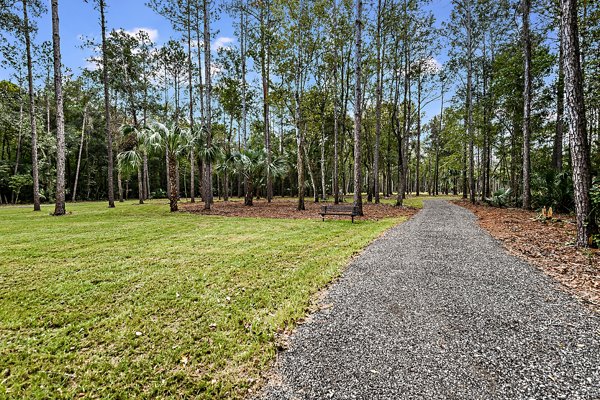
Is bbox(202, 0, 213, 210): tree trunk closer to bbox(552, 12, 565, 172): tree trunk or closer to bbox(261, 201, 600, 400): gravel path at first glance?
bbox(261, 201, 600, 400): gravel path

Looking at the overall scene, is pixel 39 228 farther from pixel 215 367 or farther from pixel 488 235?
pixel 488 235

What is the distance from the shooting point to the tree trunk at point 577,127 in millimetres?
5715

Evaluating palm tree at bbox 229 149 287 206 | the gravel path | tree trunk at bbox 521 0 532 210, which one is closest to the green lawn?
the gravel path

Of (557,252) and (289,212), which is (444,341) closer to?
(557,252)

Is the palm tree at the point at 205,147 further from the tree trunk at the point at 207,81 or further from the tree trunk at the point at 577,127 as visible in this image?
the tree trunk at the point at 577,127

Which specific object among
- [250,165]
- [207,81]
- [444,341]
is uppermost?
[207,81]

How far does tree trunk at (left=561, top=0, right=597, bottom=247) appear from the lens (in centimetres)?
571

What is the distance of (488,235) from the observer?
750 centimetres

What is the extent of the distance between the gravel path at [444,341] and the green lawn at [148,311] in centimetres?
43

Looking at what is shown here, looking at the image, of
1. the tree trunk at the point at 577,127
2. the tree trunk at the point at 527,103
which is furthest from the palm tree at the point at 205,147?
the tree trunk at the point at 527,103

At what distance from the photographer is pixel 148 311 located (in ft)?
10.8

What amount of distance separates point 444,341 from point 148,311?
335cm

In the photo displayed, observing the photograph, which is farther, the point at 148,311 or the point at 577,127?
the point at 577,127

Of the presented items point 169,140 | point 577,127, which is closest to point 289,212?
point 169,140
